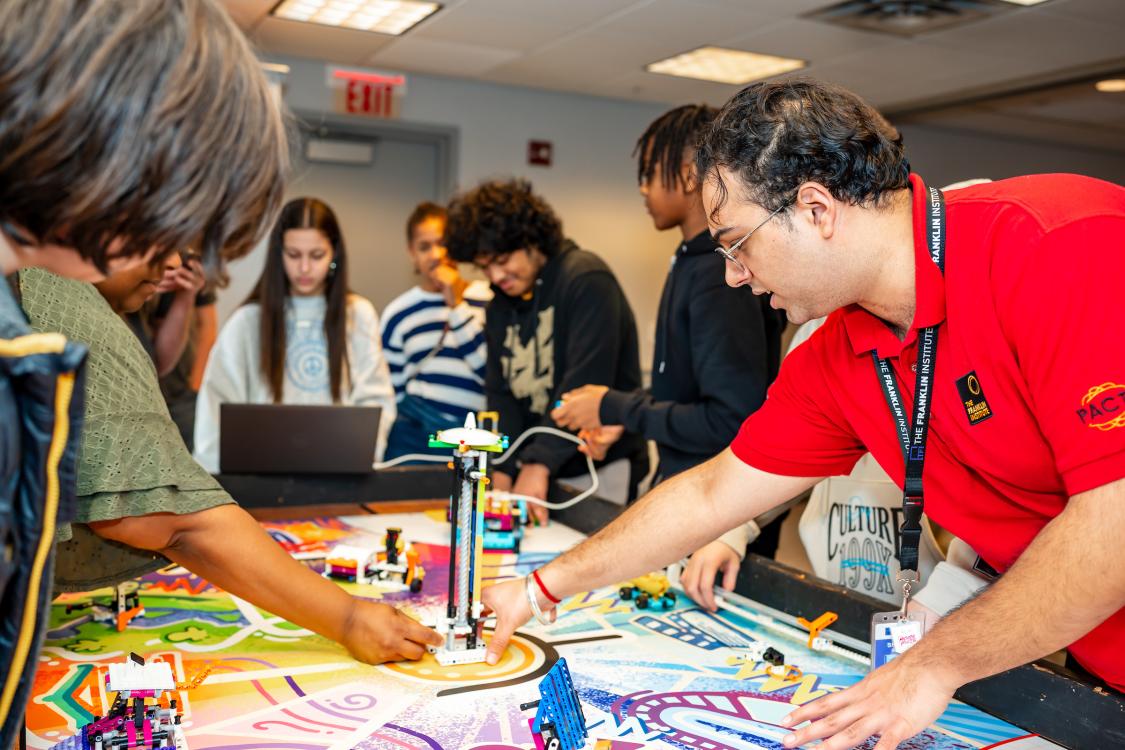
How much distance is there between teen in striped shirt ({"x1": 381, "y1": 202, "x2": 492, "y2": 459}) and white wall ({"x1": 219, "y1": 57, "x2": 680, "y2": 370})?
2543 millimetres

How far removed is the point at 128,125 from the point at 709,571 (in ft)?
4.07

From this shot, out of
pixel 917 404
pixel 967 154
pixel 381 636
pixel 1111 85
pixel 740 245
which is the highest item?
pixel 1111 85

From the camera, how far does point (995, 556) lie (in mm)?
1301

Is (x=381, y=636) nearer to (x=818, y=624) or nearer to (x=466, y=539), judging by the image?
(x=466, y=539)

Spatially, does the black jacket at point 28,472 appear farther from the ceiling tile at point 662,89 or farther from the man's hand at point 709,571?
the ceiling tile at point 662,89

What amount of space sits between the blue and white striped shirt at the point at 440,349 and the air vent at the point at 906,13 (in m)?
2.23

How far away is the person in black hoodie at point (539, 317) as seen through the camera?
2.71 m

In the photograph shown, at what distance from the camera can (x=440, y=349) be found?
331 cm

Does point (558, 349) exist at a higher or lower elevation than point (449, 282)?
lower

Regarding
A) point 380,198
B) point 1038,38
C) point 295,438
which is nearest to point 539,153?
point 380,198

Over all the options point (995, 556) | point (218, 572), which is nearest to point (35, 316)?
point (218, 572)

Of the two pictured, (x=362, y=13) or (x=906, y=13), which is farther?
(x=362, y=13)

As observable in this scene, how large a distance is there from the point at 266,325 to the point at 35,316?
1.67m

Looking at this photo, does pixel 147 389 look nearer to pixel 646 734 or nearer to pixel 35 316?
pixel 35 316
